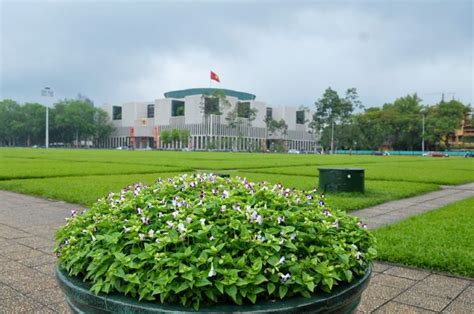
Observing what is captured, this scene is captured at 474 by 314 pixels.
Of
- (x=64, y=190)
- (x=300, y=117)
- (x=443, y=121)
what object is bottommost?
(x=64, y=190)

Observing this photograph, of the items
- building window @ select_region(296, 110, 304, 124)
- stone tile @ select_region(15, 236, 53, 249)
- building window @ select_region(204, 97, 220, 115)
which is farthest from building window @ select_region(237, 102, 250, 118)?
stone tile @ select_region(15, 236, 53, 249)

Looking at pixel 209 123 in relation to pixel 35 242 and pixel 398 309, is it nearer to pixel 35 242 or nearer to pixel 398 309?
pixel 35 242

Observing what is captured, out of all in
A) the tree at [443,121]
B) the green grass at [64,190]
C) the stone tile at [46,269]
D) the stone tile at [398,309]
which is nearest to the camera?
the stone tile at [398,309]

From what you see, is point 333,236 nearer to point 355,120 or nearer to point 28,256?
point 28,256

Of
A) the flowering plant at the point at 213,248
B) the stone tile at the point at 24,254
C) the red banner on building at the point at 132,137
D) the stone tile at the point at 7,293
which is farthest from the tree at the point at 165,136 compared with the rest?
Result: the flowering plant at the point at 213,248

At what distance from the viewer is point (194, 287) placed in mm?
1794

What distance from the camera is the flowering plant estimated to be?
1.82 metres

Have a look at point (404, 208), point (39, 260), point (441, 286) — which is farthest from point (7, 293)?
point (404, 208)

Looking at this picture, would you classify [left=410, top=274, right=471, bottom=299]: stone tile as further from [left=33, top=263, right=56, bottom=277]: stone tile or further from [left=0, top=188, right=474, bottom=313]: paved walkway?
[left=33, top=263, right=56, bottom=277]: stone tile

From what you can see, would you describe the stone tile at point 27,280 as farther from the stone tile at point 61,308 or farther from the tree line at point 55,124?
the tree line at point 55,124

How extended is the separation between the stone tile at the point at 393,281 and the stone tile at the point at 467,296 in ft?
1.36

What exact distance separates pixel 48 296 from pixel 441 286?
11.1 feet

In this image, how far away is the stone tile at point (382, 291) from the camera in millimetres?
3506

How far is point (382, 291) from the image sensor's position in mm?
3627
